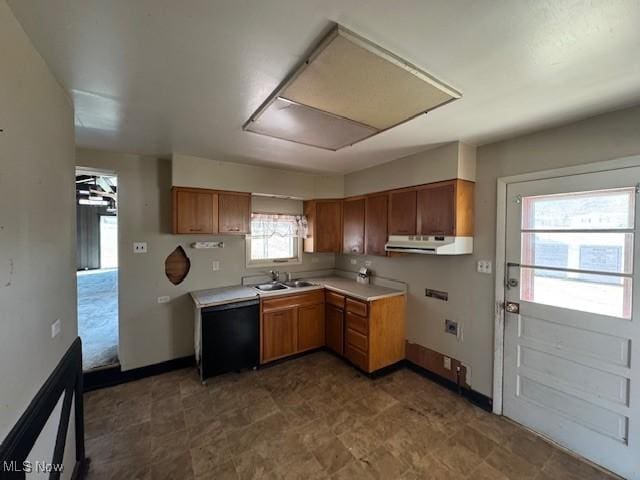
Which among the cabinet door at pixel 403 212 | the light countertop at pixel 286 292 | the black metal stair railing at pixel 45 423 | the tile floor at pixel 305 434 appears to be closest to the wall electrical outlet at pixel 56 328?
the black metal stair railing at pixel 45 423

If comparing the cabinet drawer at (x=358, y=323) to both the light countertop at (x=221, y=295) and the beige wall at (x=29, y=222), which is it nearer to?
the light countertop at (x=221, y=295)

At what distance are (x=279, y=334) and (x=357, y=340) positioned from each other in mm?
953

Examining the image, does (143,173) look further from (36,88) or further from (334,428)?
(334,428)

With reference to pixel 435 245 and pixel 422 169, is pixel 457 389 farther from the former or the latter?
pixel 422 169

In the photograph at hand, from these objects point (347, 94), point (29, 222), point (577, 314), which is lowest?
point (577, 314)

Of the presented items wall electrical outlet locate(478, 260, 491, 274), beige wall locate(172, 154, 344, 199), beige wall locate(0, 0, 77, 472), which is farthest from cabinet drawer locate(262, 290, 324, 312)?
wall electrical outlet locate(478, 260, 491, 274)

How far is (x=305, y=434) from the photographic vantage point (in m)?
2.08

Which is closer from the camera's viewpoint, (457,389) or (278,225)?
(457,389)

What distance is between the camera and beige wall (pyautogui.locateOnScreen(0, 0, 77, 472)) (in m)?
0.97

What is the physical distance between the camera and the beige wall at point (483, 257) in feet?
5.95

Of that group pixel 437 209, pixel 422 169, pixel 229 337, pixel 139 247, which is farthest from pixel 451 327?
pixel 139 247

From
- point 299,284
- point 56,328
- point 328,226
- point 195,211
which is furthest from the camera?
point 328,226

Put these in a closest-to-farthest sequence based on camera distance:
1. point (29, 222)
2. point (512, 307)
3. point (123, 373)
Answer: point (29, 222), point (512, 307), point (123, 373)

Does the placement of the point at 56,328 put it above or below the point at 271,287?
above
